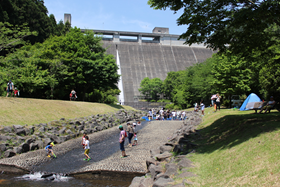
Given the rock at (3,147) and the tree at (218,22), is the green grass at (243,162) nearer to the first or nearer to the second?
the tree at (218,22)

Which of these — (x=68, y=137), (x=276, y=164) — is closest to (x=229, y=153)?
(x=276, y=164)

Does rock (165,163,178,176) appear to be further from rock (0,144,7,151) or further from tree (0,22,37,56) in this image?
tree (0,22,37,56)

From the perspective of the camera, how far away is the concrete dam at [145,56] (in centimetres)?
7831

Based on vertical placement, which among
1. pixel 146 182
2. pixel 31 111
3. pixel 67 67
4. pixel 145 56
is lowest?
pixel 146 182

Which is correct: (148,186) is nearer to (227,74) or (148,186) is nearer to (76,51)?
(227,74)

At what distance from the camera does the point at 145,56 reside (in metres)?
87.4

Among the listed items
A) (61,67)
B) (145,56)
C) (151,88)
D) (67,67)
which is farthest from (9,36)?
(145,56)

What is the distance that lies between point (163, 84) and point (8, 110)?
55585 mm

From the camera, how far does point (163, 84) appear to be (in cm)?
6981

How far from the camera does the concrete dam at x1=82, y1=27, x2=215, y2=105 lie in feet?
257

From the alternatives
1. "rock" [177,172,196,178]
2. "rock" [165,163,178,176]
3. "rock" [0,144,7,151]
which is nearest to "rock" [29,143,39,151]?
"rock" [0,144,7,151]

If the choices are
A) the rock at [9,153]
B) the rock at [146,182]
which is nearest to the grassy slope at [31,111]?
the rock at [9,153]

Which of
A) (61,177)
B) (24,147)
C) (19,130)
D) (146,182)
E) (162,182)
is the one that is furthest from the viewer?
(19,130)

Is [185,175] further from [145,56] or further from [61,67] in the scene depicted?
[145,56]
